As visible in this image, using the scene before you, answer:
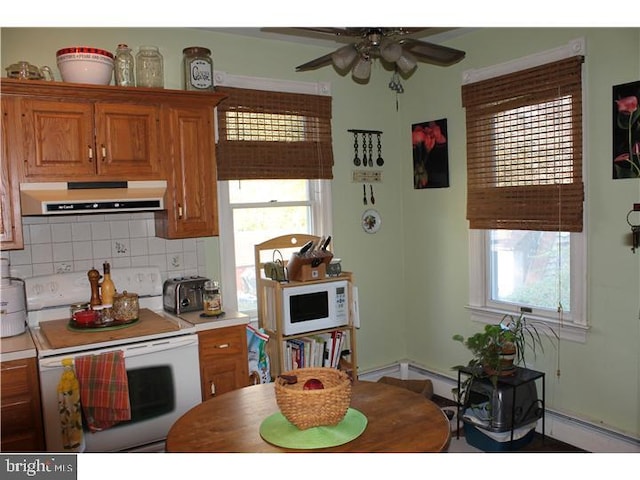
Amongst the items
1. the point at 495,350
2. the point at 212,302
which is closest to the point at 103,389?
the point at 212,302

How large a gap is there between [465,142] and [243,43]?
5.44 feet

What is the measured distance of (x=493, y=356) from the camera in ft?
10.9

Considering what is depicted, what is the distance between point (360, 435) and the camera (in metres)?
1.89

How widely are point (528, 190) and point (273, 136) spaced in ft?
5.58

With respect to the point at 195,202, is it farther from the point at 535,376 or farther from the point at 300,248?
the point at 535,376

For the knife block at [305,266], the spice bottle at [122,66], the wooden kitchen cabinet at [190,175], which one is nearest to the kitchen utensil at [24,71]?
the spice bottle at [122,66]

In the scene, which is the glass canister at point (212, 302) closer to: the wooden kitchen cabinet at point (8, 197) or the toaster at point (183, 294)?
the toaster at point (183, 294)

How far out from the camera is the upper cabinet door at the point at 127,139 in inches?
122

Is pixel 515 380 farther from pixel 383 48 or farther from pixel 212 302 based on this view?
pixel 383 48

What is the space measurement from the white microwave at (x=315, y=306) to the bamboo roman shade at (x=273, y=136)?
823mm

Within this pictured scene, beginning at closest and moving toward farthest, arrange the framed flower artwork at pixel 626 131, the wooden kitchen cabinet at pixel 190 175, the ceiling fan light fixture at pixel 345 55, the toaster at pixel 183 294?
1. the ceiling fan light fixture at pixel 345 55
2. the framed flower artwork at pixel 626 131
3. the wooden kitchen cabinet at pixel 190 175
4. the toaster at pixel 183 294

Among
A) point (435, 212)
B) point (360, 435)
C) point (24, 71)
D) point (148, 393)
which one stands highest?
point (24, 71)

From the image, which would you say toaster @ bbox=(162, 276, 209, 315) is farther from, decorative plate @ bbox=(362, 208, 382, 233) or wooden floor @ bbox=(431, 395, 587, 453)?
wooden floor @ bbox=(431, 395, 587, 453)
